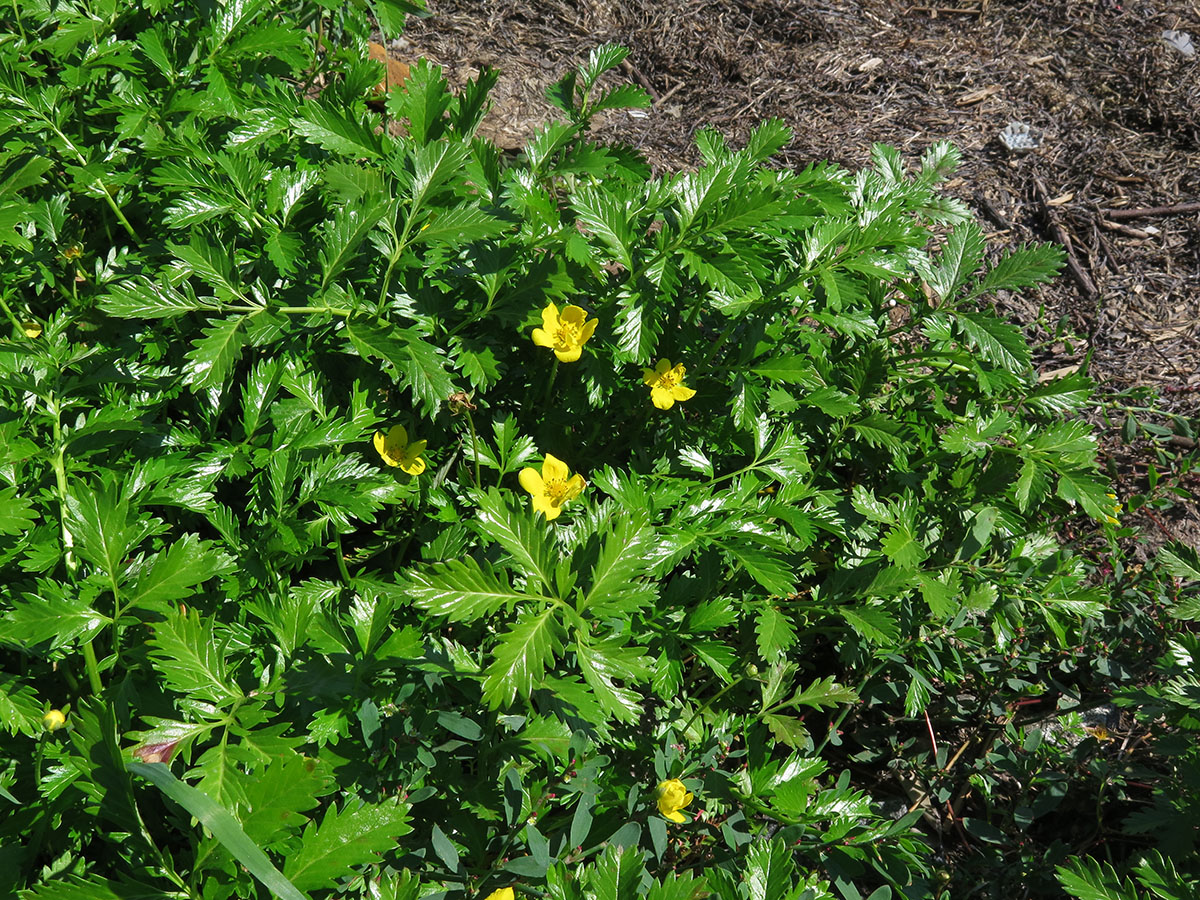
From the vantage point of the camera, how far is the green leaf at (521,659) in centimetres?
143

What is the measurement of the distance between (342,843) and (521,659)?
394 mm

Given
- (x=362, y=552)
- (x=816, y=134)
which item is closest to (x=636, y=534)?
(x=362, y=552)

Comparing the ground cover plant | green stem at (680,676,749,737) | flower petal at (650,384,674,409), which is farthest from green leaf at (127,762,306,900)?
flower petal at (650,384,674,409)

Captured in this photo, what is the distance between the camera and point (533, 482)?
1.96 metres

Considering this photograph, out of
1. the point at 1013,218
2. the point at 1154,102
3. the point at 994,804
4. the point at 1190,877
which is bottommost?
the point at 994,804

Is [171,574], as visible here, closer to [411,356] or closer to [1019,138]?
[411,356]

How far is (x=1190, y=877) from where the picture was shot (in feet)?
6.48

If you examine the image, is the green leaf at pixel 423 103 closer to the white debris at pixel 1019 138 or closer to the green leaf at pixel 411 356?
the green leaf at pixel 411 356

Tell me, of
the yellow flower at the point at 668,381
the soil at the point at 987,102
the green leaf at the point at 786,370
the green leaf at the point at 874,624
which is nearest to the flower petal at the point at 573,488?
the yellow flower at the point at 668,381

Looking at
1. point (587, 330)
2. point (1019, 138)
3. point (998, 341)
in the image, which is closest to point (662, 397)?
point (587, 330)

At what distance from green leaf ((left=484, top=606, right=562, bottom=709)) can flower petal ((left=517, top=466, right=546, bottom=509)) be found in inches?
16.6

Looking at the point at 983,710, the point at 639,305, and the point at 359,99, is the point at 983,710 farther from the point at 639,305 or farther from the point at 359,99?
the point at 359,99

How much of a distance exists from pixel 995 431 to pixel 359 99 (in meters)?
1.87

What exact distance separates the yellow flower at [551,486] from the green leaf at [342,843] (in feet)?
2.24
